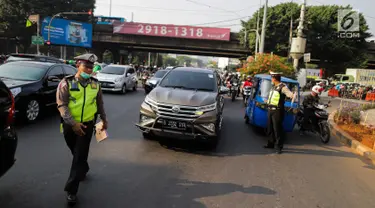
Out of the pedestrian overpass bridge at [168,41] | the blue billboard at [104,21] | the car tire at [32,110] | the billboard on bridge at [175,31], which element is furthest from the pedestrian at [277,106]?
the blue billboard at [104,21]

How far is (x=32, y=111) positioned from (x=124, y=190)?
4.60 m

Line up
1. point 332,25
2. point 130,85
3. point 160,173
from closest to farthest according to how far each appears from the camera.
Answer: point 160,173 < point 130,85 < point 332,25

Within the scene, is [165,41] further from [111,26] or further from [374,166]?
[374,166]

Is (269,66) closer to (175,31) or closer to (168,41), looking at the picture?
(175,31)

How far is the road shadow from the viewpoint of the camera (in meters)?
3.58

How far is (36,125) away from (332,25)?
138ft

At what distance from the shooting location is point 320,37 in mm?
40656

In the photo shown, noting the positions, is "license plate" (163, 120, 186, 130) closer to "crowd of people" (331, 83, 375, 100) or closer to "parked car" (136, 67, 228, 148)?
"parked car" (136, 67, 228, 148)

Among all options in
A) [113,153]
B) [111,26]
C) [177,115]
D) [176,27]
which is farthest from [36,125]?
[111,26]

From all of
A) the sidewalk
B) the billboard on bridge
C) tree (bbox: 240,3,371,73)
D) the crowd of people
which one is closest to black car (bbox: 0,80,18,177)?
the sidewalk

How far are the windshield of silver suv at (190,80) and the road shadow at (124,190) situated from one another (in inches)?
101

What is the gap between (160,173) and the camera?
4.75 m

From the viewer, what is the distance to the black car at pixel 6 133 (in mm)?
3207

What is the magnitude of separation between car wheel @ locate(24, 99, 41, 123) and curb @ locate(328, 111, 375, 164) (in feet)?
26.0
